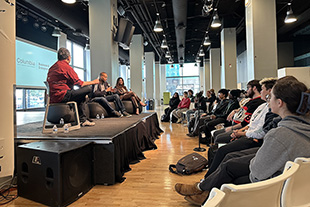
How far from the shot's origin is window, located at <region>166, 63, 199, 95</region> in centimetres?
2281

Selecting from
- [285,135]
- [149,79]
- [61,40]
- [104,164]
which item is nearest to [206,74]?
[149,79]

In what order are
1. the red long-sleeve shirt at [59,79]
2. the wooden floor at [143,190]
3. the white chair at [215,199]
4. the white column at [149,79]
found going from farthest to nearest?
the white column at [149,79], the red long-sleeve shirt at [59,79], the wooden floor at [143,190], the white chair at [215,199]

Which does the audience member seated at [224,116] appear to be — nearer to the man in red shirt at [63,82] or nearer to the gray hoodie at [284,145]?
the man in red shirt at [63,82]

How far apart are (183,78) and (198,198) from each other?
21635 mm

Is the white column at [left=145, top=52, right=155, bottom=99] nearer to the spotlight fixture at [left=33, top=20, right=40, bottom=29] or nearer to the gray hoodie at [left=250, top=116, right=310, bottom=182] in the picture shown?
the spotlight fixture at [left=33, top=20, right=40, bottom=29]

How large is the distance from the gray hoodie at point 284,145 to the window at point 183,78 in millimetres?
21957

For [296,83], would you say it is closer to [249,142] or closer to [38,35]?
[249,142]

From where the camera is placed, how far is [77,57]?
43.2 feet

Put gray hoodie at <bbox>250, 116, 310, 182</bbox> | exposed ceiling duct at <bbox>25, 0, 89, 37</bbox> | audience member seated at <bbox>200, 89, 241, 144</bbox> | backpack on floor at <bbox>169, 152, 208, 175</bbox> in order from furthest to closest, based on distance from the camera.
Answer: exposed ceiling duct at <bbox>25, 0, 89, 37</bbox>
audience member seated at <bbox>200, 89, 241, 144</bbox>
backpack on floor at <bbox>169, 152, 208, 175</bbox>
gray hoodie at <bbox>250, 116, 310, 182</bbox>

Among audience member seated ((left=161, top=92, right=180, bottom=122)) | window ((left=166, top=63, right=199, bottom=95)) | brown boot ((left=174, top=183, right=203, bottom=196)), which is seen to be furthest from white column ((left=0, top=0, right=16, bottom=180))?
window ((left=166, top=63, right=199, bottom=95))

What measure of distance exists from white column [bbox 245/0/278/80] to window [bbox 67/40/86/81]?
1016 centimetres

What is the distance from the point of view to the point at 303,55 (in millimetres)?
11633

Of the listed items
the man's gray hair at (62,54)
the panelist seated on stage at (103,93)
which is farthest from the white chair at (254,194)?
the panelist seated on stage at (103,93)

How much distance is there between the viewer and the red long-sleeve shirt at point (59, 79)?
→ 3066mm
